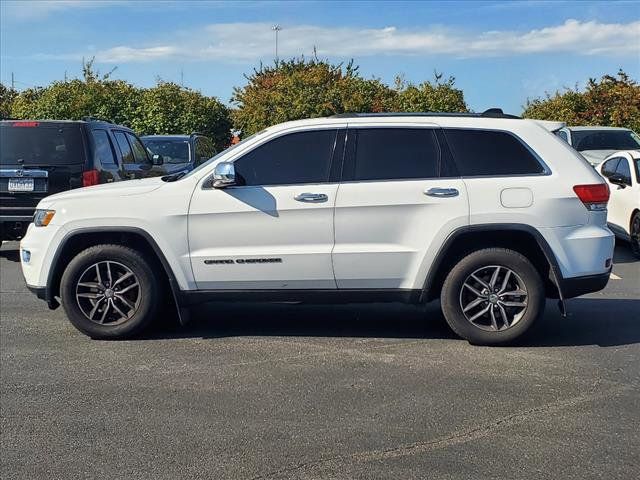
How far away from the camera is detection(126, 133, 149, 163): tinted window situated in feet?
38.5

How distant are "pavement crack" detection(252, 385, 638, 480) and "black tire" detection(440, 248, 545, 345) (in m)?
1.14

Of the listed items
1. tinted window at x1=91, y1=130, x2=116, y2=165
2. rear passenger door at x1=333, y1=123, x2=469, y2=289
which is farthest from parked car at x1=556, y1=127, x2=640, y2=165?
rear passenger door at x1=333, y1=123, x2=469, y2=289

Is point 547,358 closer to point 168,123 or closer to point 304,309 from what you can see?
point 304,309

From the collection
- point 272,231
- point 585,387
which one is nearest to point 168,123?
point 272,231

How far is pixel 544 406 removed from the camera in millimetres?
4832

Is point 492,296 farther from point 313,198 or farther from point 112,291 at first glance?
point 112,291

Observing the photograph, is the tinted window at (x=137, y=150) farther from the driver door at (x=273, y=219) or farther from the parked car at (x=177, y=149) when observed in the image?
the driver door at (x=273, y=219)

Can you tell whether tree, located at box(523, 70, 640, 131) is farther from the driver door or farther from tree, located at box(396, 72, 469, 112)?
the driver door

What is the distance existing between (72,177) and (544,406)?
6.94 meters

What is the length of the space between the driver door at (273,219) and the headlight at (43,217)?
1237 millimetres

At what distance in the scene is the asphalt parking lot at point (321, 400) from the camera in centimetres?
405

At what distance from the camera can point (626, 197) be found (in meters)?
10.8

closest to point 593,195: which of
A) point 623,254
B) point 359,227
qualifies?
point 359,227

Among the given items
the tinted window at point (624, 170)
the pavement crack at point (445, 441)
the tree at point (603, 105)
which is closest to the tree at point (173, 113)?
the tree at point (603, 105)
